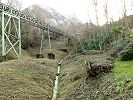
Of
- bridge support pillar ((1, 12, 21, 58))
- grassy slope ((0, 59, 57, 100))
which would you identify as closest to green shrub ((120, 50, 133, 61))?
grassy slope ((0, 59, 57, 100))

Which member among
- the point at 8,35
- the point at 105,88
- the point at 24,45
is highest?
the point at 8,35

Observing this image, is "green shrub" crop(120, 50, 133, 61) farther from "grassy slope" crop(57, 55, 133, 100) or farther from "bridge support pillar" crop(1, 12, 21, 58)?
"bridge support pillar" crop(1, 12, 21, 58)

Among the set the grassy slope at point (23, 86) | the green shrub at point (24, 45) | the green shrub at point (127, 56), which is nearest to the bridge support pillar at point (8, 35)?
the green shrub at point (24, 45)

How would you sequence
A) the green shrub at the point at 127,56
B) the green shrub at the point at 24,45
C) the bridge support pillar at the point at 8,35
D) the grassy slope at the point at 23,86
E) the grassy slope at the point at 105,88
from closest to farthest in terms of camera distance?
the grassy slope at the point at 105,88 → the grassy slope at the point at 23,86 → the green shrub at the point at 127,56 → the bridge support pillar at the point at 8,35 → the green shrub at the point at 24,45

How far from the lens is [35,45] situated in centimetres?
6306

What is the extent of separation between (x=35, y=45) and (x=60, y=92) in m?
47.1

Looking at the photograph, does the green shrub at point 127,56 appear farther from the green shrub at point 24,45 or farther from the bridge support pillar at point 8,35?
Answer: the green shrub at point 24,45

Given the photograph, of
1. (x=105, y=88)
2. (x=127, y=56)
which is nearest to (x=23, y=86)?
(x=105, y=88)

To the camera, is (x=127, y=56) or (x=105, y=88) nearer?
(x=105, y=88)

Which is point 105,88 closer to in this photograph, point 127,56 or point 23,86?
point 23,86

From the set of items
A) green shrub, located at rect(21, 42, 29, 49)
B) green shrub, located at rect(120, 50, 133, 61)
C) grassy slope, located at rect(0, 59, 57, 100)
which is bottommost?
grassy slope, located at rect(0, 59, 57, 100)

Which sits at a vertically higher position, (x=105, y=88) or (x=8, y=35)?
(x=8, y=35)

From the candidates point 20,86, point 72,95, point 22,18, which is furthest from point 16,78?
point 22,18

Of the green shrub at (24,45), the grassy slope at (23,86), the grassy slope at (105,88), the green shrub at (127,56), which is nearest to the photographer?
the grassy slope at (105,88)
